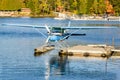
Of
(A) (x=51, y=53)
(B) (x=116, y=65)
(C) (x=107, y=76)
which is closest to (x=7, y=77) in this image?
(C) (x=107, y=76)

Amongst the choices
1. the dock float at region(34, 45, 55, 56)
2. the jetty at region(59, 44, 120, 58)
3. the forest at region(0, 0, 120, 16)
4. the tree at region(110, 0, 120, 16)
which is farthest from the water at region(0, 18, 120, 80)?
the tree at region(110, 0, 120, 16)

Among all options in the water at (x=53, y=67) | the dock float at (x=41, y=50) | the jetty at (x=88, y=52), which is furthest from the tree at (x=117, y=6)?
the jetty at (x=88, y=52)

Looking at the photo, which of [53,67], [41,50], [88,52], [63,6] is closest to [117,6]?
[63,6]

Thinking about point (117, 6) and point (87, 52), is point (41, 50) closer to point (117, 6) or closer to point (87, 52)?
point (87, 52)

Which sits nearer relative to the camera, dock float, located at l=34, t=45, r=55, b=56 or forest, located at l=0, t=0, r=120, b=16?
dock float, located at l=34, t=45, r=55, b=56

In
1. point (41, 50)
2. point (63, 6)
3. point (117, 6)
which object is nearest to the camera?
point (41, 50)

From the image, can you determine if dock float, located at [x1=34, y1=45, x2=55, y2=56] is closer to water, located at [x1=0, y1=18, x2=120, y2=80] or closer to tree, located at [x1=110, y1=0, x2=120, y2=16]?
water, located at [x1=0, y1=18, x2=120, y2=80]

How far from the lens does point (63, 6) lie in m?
129

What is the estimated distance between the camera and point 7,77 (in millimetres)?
29031

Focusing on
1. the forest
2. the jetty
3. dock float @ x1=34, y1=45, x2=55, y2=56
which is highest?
the jetty

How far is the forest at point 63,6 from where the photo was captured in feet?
407

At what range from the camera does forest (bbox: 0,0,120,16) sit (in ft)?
407

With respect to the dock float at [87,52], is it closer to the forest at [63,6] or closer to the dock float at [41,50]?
the dock float at [41,50]

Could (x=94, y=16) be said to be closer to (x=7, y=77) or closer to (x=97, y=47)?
(x=97, y=47)
